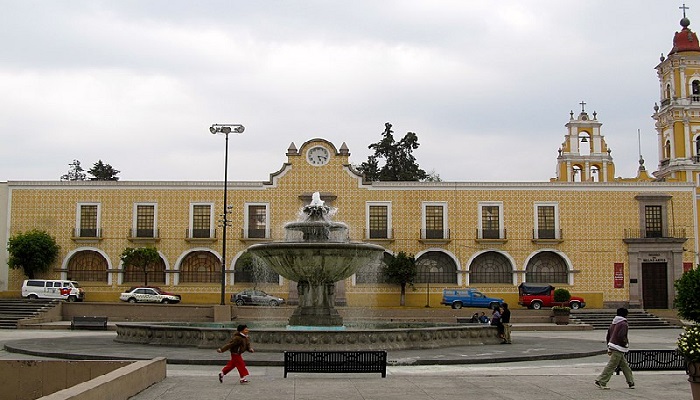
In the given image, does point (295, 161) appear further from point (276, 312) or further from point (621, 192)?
point (621, 192)

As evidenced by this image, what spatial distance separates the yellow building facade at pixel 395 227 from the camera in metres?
45.6

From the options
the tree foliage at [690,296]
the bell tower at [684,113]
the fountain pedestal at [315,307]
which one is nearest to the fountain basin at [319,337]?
the fountain pedestal at [315,307]

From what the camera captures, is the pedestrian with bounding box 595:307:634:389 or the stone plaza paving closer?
the stone plaza paving

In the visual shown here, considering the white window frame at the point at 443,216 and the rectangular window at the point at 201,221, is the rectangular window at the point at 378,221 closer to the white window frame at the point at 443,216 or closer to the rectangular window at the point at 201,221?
the white window frame at the point at 443,216

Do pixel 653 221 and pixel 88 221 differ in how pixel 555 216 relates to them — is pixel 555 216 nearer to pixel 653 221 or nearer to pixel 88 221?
pixel 653 221

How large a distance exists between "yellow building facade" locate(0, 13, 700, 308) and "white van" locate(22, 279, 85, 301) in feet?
12.2

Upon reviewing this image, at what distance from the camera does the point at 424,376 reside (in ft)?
48.1

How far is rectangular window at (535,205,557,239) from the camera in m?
46.0

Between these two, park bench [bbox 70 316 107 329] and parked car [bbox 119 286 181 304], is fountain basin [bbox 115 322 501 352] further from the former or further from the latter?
parked car [bbox 119 286 181 304]

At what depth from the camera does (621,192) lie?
4641cm

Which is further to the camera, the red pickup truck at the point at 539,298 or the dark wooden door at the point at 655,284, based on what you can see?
the dark wooden door at the point at 655,284

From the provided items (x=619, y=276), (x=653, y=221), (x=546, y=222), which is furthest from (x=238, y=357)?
(x=653, y=221)

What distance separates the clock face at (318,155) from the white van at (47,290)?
13.9 m

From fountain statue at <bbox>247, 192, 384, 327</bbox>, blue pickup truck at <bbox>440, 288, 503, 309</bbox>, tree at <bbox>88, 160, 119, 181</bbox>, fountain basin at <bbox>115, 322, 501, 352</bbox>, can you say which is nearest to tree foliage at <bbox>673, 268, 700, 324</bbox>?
fountain basin at <bbox>115, 322, 501, 352</bbox>
